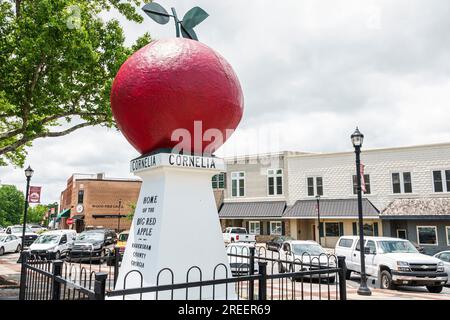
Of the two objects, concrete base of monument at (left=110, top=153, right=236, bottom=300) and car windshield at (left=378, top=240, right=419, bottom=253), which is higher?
concrete base of monument at (left=110, top=153, right=236, bottom=300)

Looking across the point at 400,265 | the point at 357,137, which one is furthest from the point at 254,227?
the point at 357,137

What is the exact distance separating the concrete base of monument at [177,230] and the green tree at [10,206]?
324 ft

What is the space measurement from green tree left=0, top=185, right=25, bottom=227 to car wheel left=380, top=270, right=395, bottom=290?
94824 millimetres

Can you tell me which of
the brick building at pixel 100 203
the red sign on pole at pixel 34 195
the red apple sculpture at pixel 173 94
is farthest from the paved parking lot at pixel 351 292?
the brick building at pixel 100 203

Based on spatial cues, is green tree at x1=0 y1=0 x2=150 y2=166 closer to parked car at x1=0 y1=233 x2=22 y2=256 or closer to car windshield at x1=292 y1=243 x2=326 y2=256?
car windshield at x1=292 y1=243 x2=326 y2=256

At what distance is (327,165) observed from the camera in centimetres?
3372

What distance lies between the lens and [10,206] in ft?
309

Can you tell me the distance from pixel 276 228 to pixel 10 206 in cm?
8142

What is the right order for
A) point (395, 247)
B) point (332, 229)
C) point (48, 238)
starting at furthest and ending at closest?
point (332, 229) < point (48, 238) < point (395, 247)

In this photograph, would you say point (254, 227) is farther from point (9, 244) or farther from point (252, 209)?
point (9, 244)

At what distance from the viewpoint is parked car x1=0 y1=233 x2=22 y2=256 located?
93.6 ft

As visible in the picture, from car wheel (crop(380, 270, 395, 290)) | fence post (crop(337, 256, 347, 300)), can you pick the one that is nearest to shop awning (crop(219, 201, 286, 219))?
car wheel (crop(380, 270, 395, 290))
